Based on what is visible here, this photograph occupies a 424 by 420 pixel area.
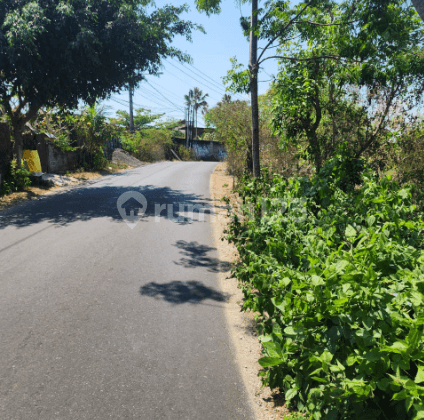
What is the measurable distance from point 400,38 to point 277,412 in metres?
5.29

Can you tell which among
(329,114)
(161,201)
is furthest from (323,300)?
(161,201)

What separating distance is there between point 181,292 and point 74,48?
32.4 ft

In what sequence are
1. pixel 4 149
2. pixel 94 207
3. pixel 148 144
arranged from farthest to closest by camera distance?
pixel 148 144 → pixel 4 149 → pixel 94 207

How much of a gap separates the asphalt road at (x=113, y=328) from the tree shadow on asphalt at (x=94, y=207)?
123cm

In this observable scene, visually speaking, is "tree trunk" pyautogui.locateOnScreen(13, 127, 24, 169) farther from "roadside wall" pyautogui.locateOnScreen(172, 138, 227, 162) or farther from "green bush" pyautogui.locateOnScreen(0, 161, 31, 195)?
"roadside wall" pyautogui.locateOnScreen(172, 138, 227, 162)

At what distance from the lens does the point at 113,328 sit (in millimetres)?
→ 3979

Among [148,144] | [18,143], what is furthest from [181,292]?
[148,144]

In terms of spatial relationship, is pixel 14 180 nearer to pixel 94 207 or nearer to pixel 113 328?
pixel 94 207

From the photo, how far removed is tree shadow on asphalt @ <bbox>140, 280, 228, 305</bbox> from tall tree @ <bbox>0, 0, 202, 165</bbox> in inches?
358

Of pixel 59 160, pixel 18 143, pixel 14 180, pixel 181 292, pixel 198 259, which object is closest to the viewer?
pixel 181 292

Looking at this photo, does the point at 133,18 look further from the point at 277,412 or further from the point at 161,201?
the point at 277,412

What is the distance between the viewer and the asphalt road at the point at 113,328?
9.51ft

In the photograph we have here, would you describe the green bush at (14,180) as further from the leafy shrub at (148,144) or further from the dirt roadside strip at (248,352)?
the leafy shrub at (148,144)

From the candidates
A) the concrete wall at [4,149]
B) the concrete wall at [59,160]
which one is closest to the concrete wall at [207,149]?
the concrete wall at [59,160]
